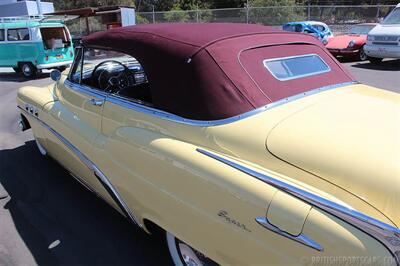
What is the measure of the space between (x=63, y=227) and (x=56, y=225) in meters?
0.08

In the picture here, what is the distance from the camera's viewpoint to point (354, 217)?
1.57 m

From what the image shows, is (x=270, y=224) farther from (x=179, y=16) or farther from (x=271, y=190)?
(x=179, y=16)

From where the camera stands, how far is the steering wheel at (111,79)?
11.3 feet

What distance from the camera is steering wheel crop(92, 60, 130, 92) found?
3434 millimetres

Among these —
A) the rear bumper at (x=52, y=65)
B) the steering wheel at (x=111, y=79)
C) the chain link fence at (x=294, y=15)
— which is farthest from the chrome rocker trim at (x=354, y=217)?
the chain link fence at (x=294, y=15)

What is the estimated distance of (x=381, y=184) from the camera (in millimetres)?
1619

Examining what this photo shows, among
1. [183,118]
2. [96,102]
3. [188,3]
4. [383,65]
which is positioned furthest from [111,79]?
[188,3]

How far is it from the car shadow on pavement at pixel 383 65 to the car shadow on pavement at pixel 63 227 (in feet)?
37.5

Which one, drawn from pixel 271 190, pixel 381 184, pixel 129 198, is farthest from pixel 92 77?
pixel 381 184

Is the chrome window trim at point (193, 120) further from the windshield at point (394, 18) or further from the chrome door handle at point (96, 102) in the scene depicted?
the windshield at point (394, 18)

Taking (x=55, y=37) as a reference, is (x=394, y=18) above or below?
above

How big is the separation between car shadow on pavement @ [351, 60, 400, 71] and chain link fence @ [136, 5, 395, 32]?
12.3 m

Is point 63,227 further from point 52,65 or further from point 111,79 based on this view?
point 52,65

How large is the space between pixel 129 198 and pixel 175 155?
0.65 meters
